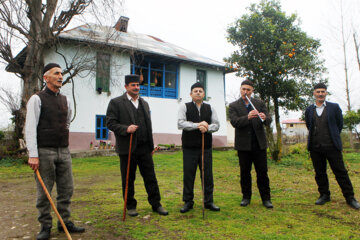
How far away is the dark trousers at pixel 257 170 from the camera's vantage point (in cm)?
438

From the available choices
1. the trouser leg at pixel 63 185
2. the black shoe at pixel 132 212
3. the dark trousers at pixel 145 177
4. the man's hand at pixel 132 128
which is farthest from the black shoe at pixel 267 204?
the trouser leg at pixel 63 185

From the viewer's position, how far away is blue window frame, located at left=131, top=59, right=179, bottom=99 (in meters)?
16.8

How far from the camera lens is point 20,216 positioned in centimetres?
410

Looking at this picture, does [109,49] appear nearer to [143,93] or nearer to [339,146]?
[143,93]

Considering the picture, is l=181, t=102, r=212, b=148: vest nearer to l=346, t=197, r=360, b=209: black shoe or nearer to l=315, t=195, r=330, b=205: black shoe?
l=315, t=195, r=330, b=205: black shoe

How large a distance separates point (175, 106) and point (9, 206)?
13.3 m

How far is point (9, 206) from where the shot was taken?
476cm

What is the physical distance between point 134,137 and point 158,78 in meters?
14.6

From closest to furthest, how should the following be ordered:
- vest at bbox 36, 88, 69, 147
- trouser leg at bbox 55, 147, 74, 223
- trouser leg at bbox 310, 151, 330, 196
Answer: vest at bbox 36, 88, 69, 147, trouser leg at bbox 55, 147, 74, 223, trouser leg at bbox 310, 151, 330, 196

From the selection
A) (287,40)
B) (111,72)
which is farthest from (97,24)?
(287,40)

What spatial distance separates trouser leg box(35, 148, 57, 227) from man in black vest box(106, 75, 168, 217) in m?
0.91

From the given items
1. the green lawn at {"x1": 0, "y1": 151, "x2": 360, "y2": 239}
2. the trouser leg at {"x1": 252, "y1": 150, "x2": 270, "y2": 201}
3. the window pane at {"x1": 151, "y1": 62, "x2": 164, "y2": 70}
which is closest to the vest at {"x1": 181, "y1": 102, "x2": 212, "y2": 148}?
the trouser leg at {"x1": 252, "y1": 150, "x2": 270, "y2": 201}

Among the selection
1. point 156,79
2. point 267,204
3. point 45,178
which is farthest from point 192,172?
point 156,79

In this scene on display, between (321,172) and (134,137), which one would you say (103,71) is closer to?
(134,137)
